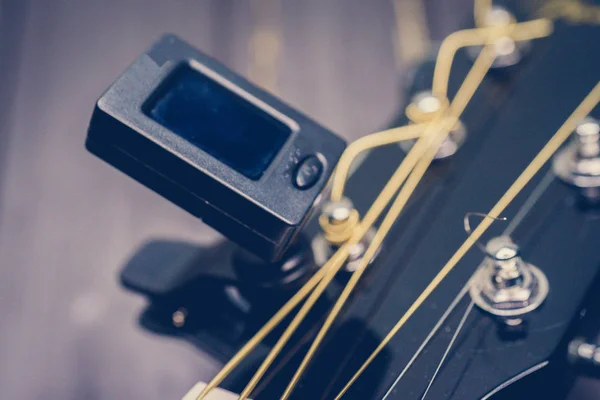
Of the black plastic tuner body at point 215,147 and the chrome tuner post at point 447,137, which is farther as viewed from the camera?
the chrome tuner post at point 447,137

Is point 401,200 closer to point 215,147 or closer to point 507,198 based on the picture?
point 507,198

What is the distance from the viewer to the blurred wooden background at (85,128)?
0.82m

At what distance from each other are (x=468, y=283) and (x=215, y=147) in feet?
0.73

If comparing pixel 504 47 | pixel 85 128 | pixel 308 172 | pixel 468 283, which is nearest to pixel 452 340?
pixel 468 283

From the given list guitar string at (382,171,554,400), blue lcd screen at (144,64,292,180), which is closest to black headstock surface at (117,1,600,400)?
guitar string at (382,171,554,400)

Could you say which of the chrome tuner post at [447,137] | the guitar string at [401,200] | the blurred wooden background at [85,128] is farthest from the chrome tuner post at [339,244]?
the blurred wooden background at [85,128]

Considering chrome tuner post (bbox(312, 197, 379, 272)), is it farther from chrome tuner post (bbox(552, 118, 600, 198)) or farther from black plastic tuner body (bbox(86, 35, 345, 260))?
chrome tuner post (bbox(552, 118, 600, 198))

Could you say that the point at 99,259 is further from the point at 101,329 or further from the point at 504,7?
the point at 504,7

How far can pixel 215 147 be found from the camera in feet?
1.93

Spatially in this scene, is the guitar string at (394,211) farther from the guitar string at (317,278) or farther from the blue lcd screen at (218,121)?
the blue lcd screen at (218,121)

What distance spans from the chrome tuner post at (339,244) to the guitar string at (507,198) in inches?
2.5

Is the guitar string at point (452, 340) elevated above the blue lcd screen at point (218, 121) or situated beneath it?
situated beneath

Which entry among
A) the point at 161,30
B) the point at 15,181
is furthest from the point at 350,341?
the point at 161,30

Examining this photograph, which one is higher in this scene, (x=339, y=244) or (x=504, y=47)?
(x=504, y=47)
